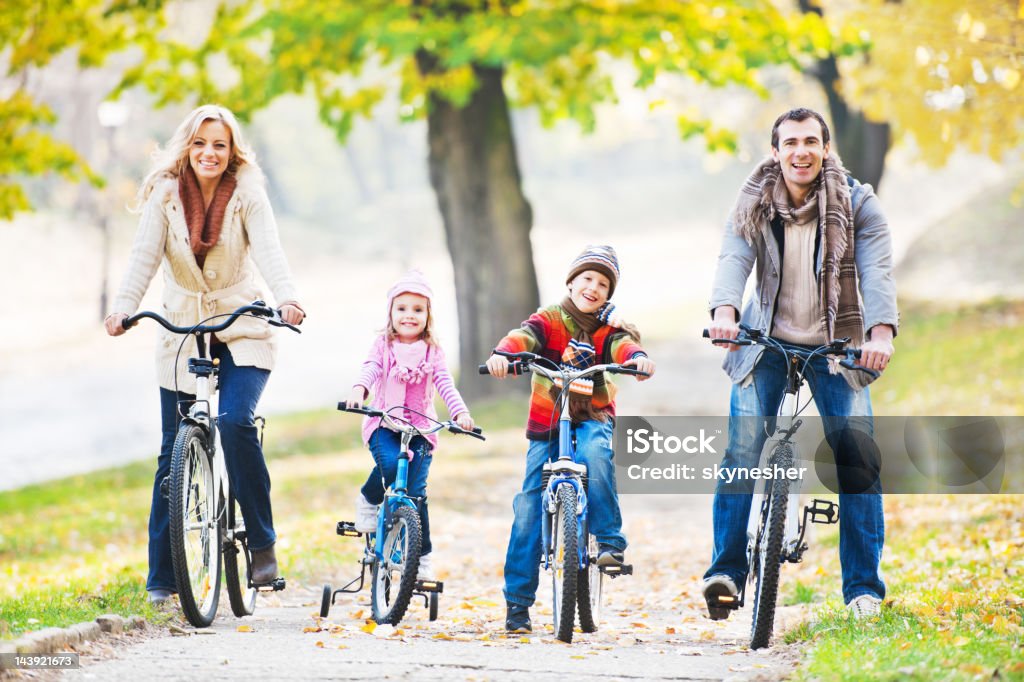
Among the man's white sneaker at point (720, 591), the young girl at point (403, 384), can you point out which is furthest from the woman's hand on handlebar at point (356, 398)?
the man's white sneaker at point (720, 591)

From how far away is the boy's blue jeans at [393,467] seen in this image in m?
6.33

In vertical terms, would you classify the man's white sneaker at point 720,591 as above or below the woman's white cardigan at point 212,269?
below

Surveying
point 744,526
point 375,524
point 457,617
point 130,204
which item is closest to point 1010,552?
point 744,526

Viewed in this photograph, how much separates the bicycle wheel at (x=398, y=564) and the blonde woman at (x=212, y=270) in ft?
2.08

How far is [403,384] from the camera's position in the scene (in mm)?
6418

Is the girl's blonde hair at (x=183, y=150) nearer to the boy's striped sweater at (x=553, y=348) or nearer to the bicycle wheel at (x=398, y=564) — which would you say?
the boy's striped sweater at (x=553, y=348)

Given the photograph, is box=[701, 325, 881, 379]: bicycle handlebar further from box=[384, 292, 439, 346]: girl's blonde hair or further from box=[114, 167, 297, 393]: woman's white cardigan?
box=[114, 167, 297, 393]: woman's white cardigan

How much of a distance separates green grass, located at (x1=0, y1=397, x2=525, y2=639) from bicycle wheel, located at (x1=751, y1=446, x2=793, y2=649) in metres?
Result: 2.63

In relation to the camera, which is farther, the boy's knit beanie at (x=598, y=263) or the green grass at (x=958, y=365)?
the green grass at (x=958, y=365)

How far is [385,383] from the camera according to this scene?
6414 mm

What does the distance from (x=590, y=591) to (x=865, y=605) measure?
1.20 meters

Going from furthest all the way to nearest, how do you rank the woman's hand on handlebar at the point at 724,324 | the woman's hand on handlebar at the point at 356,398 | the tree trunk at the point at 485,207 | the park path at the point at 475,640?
the tree trunk at the point at 485,207
the woman's hand on handlebar at the point at 356,398
the woman's hand on handlebar at the point at 724,324
the park path at the point at 475,640

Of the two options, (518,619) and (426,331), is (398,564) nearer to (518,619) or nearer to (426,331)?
(518,619)

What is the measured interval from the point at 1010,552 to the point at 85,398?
2184 cm
